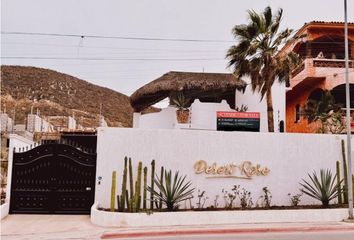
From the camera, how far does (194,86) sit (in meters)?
24.5

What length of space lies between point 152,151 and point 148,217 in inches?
110

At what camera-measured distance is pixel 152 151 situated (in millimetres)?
16219

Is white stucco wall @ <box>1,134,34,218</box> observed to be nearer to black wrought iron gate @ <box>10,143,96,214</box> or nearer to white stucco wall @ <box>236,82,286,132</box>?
black wrought iron gate @ <box>10,143,96,214</box>

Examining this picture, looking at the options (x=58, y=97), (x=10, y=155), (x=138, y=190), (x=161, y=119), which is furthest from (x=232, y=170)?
(x=58, y=97)

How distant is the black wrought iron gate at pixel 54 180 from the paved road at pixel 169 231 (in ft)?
4.21

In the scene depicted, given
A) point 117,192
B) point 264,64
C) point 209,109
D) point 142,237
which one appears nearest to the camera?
point 142,237

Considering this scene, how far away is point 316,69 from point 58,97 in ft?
144

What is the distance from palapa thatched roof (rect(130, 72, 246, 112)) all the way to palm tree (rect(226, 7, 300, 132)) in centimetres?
409

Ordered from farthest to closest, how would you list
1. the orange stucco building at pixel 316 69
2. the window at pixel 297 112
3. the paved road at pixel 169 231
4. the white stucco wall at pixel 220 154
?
the window at pixel 297 112 → the orange stucco building at pixel 316 69 → the white stucco wall at pixel 220 154 → the paved road at pixel 169 231

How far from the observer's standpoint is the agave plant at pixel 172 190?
15492mm

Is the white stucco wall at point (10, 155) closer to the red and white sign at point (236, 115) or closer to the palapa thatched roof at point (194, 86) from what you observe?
the red and white sign at point (236, 115)

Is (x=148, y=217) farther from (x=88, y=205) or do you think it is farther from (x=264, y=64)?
(x=264, y=64)

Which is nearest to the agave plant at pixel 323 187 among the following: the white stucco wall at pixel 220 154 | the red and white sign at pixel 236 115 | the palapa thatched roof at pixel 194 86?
the white stucco wall at pixel 220 154

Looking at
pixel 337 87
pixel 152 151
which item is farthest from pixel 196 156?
pixel 337 87
